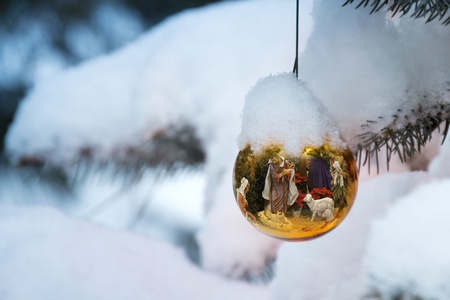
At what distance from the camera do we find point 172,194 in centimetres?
78

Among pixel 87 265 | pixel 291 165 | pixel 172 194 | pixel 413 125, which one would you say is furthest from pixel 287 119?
pixel 87 265

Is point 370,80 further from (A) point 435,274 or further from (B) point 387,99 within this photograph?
(A) point 435,274

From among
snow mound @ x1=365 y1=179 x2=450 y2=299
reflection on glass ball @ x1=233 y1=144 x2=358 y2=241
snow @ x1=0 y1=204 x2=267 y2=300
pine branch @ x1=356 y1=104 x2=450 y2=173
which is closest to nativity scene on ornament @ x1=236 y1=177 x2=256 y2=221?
reflection on glass ball @ x1=233 y1=144 x2=358 y2=241

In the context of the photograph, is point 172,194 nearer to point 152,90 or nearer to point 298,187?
point 152,90

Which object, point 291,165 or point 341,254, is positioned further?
point 341,254

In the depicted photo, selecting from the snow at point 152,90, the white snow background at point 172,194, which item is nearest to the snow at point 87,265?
the white snow background at point 172,194

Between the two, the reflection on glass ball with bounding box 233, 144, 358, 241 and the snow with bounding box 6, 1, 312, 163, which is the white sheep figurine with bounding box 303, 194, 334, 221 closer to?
the reflection on glass ball with bounding box 233, 144, 358, 241

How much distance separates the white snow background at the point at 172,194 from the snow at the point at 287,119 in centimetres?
36

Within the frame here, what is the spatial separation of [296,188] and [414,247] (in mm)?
351

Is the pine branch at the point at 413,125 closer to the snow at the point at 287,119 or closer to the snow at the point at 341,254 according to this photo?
the snow at the point at 287,119

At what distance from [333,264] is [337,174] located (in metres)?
0.43

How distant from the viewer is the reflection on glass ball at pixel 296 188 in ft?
1.04


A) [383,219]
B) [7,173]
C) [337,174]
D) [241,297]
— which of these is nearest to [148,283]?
[241,297]

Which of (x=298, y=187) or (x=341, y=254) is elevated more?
(x=298, y=187)
